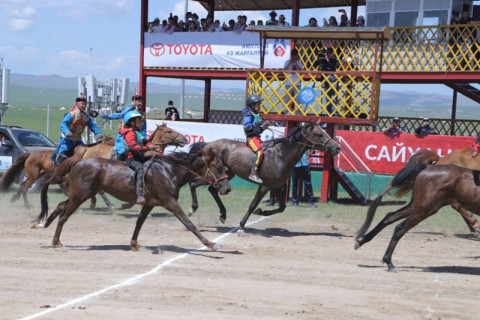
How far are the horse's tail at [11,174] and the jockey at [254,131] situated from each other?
5.06 metres

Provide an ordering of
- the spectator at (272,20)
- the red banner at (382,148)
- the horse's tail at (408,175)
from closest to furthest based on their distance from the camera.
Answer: the horse's tail at (408,175)
the red banner at (382,148)
the spectator at (272,20)

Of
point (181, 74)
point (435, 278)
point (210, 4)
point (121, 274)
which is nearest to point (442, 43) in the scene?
point (181, 74)

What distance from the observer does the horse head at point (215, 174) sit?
12.8 meters

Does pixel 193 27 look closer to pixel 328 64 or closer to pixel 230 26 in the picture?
pixel 230 26

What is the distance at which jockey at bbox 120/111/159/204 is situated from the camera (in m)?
12.3

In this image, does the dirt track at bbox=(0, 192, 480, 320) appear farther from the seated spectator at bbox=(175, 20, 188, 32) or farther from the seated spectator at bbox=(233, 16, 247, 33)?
the seated spectator at bbox=(175, 20, 188, 32)

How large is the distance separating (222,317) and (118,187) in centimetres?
486

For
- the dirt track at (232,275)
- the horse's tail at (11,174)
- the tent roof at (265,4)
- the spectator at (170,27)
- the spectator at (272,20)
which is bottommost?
the dirt track at (232,275)

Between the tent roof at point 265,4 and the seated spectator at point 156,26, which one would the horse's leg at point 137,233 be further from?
the tent roof at point 265,4

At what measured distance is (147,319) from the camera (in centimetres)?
797

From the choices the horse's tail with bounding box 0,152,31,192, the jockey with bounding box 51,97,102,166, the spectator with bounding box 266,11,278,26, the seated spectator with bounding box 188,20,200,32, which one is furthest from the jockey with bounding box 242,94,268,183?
the seated spectator with bounding box 188,20,200,32

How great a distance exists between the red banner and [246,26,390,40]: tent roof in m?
3.49

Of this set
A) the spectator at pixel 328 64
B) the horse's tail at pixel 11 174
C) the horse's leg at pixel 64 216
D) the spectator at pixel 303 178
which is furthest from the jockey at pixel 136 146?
the spectator at pixel 328 64

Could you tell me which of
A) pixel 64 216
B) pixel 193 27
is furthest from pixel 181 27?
pixel 64 216
